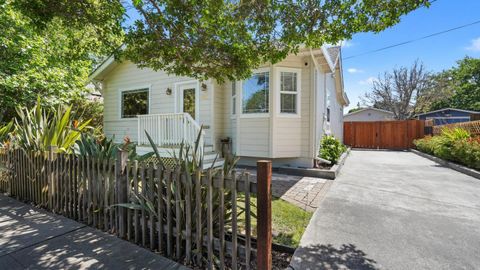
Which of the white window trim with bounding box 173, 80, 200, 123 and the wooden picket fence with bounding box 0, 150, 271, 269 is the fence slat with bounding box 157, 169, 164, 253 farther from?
the white window trim with bounding box 173, 80, 200, 123

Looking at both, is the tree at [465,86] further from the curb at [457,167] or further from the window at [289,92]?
the window at [289,92]

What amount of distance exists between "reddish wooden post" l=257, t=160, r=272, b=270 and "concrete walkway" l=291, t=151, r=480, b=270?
0.60m

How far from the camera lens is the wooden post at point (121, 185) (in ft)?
10.1

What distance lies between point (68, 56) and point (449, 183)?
413 inches

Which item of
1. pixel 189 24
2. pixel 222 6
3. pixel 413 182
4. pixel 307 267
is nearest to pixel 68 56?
pixel 189 24

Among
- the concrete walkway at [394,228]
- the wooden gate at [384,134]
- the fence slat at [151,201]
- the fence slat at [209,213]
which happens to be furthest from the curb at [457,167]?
the fence slat at [151,201]

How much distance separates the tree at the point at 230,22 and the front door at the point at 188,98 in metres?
4.54

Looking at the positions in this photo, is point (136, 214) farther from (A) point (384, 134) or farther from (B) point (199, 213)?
(A) point (384, 134)

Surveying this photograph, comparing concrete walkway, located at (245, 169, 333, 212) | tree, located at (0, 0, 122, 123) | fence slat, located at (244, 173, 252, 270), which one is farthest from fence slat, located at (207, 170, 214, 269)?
tree, located at (0, 0, 122, 123)

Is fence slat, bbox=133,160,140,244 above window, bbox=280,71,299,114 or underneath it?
underneath

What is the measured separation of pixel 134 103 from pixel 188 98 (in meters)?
2.96

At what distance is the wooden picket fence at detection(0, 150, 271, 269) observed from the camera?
7.89 ft

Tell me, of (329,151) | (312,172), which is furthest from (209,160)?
(329,151)

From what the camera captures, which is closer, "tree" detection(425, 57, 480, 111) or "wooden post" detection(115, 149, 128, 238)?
"wooden post" detection(115, 149, 128, 238)
